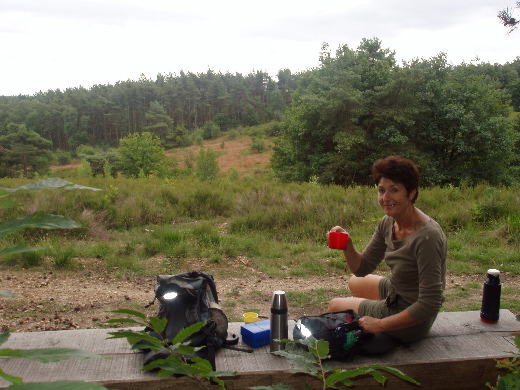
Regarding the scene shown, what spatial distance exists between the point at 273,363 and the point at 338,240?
0.79m

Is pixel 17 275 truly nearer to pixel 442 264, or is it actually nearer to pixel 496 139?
pixel 442 264

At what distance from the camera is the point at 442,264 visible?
2.52m

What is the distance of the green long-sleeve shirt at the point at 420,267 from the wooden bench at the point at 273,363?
0.94ft

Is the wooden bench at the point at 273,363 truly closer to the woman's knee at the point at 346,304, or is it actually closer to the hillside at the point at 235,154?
the woman's knee at the point at 346,304

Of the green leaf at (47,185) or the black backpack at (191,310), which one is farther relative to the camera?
the black backpack at (191,310)

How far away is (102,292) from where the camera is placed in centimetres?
470

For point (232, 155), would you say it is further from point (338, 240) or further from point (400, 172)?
point (400, 172)

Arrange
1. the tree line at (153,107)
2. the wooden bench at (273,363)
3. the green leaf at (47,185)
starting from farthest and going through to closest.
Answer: the tree line at (153,107)
the wooden bench at (273,363)
the green leaf at (47,185)

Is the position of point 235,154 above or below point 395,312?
below

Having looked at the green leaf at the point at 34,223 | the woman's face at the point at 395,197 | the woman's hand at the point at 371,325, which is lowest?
the woman's hand at the point at 371,325

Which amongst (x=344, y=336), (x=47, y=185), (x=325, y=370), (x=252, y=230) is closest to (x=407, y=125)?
(x=252, y=230)

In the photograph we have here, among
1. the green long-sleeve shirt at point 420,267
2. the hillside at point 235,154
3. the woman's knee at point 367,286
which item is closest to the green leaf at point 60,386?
the green long-sleeve shirt at point 420,267

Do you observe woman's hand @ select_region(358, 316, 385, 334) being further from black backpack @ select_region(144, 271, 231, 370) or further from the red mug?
black backpack @ select_region(144, 271, 231, 370)

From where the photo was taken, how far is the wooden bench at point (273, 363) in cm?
231
